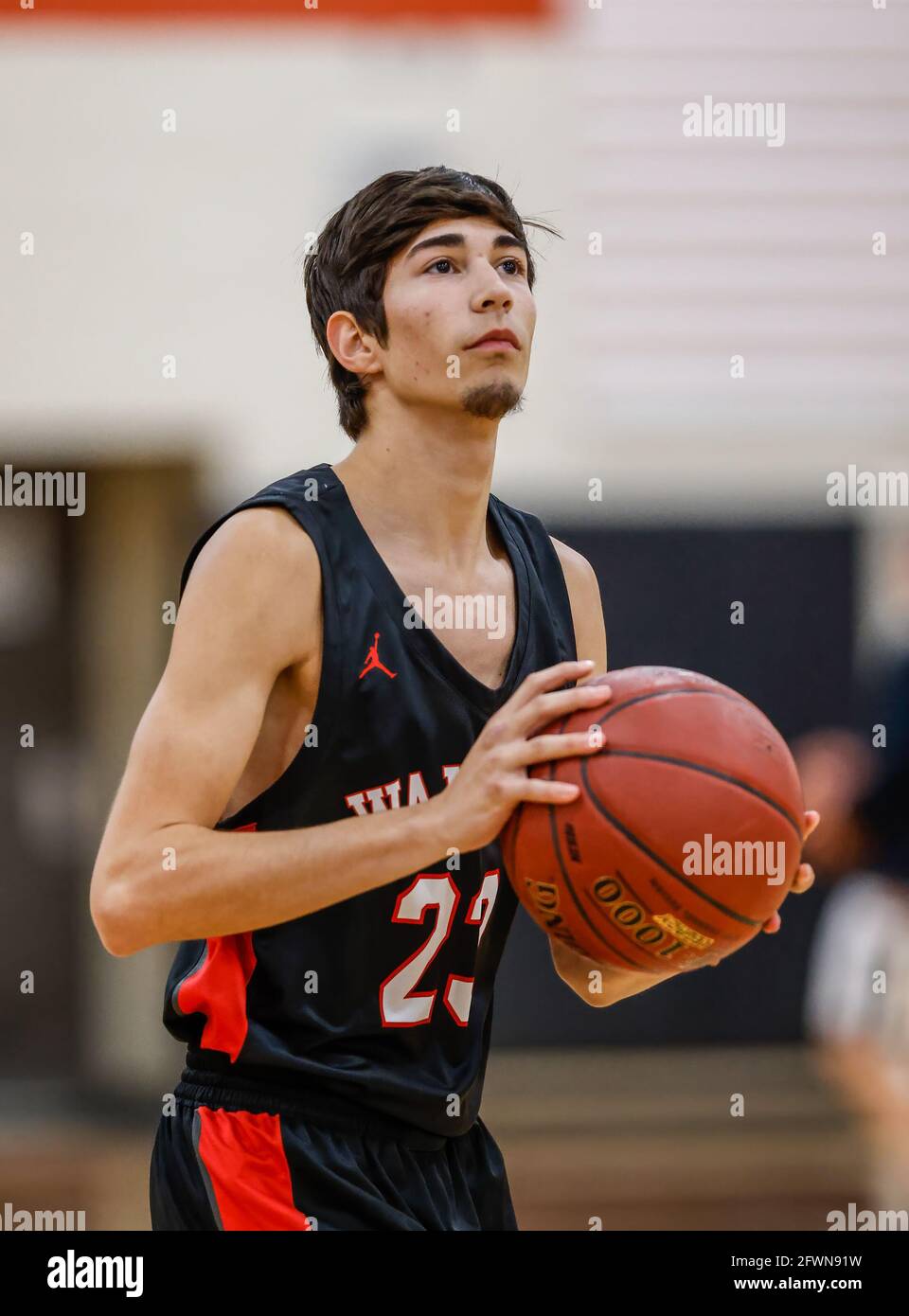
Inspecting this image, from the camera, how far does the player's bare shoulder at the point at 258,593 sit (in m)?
3.01

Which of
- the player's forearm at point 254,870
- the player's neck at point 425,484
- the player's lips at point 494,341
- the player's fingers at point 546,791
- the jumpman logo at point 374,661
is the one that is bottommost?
the player's forearm at point 254,870

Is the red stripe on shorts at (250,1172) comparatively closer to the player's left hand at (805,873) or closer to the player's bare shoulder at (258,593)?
the player's bare shoulder at (258,593)

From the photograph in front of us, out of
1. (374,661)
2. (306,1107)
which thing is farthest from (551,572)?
(306,1107)

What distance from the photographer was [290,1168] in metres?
3.17

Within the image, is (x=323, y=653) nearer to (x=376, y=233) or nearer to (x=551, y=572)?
(x=551, y=572)

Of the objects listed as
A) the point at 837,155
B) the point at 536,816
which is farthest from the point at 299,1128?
the point at 837,155

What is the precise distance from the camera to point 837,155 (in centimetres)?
919

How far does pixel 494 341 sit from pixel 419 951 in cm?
114

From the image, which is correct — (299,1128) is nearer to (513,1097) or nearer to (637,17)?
(513,1097)

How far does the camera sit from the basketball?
2.92 meters

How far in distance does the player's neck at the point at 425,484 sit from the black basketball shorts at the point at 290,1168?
106 centimetres

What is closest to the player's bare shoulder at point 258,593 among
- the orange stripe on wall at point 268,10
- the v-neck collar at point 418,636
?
the v-neck collar at point 418,636

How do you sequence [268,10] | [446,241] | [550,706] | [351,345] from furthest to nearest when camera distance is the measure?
[268,10] → [351,345] → [446,241] → [550,706]

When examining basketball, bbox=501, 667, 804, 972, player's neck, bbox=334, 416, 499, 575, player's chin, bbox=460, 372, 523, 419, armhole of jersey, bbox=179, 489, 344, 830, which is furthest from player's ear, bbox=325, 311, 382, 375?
basketball, bbox=501, 667, 804, 972
